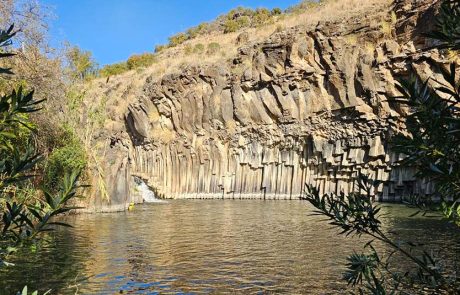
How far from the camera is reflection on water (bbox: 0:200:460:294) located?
12.1 m

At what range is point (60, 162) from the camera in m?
26.4

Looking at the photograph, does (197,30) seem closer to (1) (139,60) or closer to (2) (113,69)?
(1) (139,60)

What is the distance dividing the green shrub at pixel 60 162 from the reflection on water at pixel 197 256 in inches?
99.7

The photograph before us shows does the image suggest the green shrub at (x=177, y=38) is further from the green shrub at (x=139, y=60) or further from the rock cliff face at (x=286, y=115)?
the rock cliff face at (x=286, y=115)

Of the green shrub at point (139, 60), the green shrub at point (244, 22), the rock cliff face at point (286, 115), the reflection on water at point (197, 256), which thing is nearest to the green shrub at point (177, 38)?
the green shrub at point (139, 60)

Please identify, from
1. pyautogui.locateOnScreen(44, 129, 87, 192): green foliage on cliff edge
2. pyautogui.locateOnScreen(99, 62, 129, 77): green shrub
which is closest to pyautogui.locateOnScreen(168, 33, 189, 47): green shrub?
pyautogui.locateOnScreen(99, 62, 129, 77): green shrub

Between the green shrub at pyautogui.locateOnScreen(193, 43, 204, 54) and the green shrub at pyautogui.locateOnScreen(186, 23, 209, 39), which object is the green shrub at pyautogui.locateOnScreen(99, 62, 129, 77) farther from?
the green shrub at pyautogui.locateOnScreen(193, 43, 204, 54)

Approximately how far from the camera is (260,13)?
7938 centimetres

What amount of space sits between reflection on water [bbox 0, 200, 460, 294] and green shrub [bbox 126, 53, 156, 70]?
52.0 meters

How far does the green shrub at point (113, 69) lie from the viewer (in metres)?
79.4

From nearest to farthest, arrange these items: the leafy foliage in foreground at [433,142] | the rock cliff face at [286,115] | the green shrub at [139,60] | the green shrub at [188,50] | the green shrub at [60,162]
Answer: the leafy foliage in foreground at [433,142]
the green shrub at [60,162]
the rock cliff face at [286,115]
the green shrub at [188,50]
the green shrub at [139,60]

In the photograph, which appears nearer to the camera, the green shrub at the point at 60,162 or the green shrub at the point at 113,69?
the green shrub at the point at 60,162

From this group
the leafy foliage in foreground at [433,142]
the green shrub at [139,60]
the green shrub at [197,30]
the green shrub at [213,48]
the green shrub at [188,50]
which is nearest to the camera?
the leafy foliage in foreground at [433,142]

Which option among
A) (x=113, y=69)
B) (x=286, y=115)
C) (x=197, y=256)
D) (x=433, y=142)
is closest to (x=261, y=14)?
(x=113, y=69)
